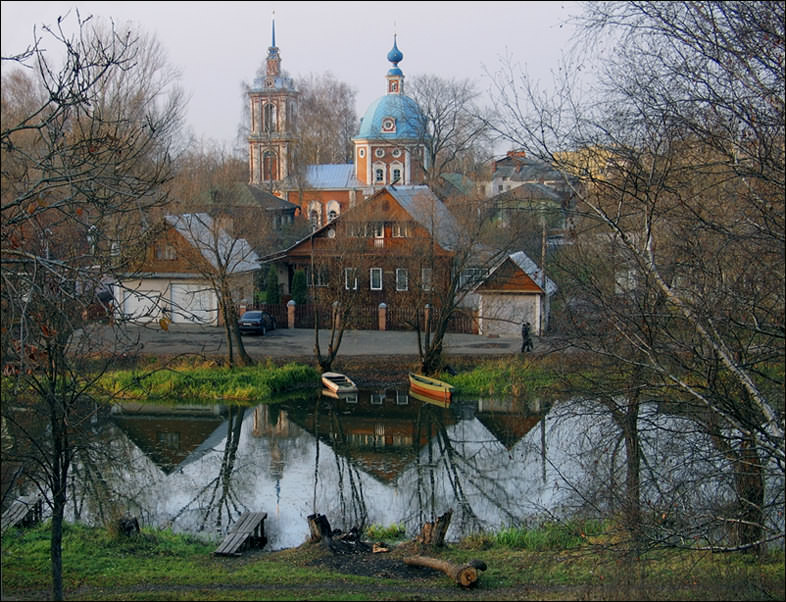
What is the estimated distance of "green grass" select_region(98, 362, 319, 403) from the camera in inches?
871

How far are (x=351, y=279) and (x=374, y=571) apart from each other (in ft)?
53.3

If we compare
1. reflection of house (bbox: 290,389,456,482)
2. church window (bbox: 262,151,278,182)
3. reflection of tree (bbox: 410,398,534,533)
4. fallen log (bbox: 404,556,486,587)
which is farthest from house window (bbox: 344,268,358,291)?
church window (bbox: 262,151,278,182)

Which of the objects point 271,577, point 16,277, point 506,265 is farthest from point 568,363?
point 506,265

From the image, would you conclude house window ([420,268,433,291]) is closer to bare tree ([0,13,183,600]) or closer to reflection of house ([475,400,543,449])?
reflection of house ([475,400,543,449])

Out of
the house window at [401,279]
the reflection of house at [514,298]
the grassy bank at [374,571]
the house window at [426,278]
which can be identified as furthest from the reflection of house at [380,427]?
the reflection of house at [514,298]

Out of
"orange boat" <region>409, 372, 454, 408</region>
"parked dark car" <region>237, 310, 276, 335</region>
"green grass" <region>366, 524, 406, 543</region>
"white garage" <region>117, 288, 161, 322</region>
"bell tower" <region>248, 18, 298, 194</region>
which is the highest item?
"bell tower" <region>248, 18, 298, 194</region>

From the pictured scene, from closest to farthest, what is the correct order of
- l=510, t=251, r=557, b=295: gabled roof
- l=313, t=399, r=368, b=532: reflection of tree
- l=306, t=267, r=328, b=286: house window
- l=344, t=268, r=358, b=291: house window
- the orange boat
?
l=313, t=399, r=368, b=532: reflection of tree → the orange boat → l=344, t=268, r=358, b=291: house window → l=306, t=267, r=328, b=286: house window → l=510, t=251, r=557, b=295: gabled roof

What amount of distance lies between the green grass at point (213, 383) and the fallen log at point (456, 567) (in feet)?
42.7

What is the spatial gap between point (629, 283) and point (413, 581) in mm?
4258

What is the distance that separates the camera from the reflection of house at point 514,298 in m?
28.2

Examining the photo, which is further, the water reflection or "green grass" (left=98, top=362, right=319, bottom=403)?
"green grass" (left=98, top=362, right=319, bottom=403)

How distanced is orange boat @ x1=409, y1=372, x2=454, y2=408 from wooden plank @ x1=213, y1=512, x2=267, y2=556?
32.9 feet

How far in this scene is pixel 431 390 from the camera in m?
22.4

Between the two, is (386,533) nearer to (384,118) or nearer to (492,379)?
(492,379)
